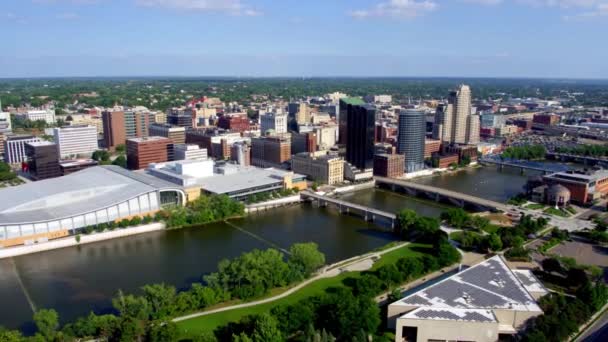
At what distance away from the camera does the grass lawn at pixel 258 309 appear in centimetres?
1911

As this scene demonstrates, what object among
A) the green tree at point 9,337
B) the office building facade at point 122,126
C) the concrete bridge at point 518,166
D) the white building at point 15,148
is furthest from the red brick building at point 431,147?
the green tree at point 9,337

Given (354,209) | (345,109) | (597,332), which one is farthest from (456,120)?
(597,332)

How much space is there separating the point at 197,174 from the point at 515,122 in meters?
66.5

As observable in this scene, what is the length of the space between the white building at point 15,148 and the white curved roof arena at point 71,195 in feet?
69.5

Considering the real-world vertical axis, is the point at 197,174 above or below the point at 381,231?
above

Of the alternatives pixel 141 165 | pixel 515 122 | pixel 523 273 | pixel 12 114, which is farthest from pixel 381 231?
pixel 12 114

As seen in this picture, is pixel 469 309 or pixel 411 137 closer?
pixel 469 309

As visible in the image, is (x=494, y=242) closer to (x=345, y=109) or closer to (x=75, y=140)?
(x=345, y=109)

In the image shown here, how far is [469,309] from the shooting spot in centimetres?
1881

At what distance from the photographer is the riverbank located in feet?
93.3

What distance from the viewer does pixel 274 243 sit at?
30484mm

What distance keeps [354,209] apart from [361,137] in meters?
13.5

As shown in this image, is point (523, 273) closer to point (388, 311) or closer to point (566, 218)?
point (388, 311)

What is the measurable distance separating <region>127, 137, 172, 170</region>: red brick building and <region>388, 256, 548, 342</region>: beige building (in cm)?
3597
